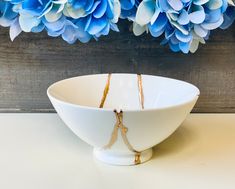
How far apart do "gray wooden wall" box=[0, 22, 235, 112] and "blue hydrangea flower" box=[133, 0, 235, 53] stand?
0.09 metres

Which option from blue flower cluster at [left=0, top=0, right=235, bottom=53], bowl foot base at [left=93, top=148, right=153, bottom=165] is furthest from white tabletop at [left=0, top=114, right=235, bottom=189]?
blue flower cluster at [left=0, top=0, right=235, bottom=53]

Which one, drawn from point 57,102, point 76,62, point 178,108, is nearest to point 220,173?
point 178,108

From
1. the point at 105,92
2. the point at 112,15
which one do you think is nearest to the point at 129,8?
the point at 112,15

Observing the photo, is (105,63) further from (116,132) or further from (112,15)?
(116,132)

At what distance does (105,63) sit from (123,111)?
10.7 inches

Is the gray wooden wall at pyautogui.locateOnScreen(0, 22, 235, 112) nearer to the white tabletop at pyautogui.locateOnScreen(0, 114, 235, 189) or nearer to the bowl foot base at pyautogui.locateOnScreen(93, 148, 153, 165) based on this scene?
the white tabletop at pyautogui.locateOnScreen(0, 114, 235, 189)

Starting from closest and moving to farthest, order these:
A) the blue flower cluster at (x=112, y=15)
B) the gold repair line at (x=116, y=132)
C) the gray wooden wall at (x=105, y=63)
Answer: the gold repair line at (x=116, y=132) → the blue flower cluster at (x=112, y=15) → the gray wooden wall at (x=105, y=63)

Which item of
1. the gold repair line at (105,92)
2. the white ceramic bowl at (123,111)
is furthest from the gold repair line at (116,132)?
the gold repair line at (105,92)

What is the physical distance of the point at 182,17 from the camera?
1.92 ft

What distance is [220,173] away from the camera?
0.50 metres

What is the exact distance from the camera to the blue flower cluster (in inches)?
22.7

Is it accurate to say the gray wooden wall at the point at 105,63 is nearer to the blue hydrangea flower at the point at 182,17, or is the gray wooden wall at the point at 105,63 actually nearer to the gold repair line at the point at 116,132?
the blue hydrangea flower at the point at 182,17

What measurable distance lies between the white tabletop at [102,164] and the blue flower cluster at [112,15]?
145 mm

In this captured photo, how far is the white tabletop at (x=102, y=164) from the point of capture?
0.47 meters
